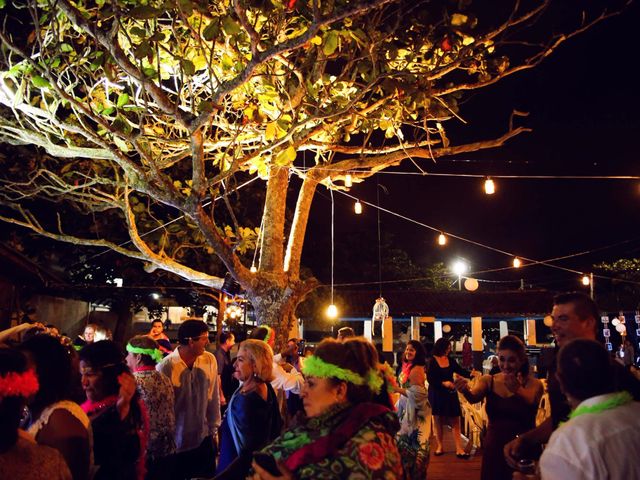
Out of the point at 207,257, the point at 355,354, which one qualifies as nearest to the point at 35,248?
the point at 207,257

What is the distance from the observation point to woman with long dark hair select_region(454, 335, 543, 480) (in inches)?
177

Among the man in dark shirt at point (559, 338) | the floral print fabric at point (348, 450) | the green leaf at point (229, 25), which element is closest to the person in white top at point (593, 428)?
the floral print fabric at point (348, 450)

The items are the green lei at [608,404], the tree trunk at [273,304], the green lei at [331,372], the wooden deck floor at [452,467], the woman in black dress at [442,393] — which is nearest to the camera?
the green lei at [608,404]

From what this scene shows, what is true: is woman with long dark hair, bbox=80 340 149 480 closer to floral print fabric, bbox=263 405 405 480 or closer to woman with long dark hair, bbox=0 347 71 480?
woman with long dark hair, bbox=0 347 71 480

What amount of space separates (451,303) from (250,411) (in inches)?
869

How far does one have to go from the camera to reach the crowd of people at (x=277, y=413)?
210cm

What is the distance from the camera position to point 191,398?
504 centimetres

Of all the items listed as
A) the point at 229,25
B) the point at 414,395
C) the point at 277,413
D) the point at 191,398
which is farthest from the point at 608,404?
the point at 414,395

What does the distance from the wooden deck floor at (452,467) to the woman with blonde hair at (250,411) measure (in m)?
4.11

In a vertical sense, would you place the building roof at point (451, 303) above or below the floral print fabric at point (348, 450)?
above

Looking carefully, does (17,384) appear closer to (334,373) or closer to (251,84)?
(334,373)

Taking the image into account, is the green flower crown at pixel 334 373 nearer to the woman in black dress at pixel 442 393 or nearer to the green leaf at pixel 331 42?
the green leaf at pixel 331 42

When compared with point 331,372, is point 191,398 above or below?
below

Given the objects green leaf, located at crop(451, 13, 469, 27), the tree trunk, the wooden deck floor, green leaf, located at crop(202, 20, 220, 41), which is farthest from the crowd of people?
green leaf, located at crop(451, 13, 469, 27)
